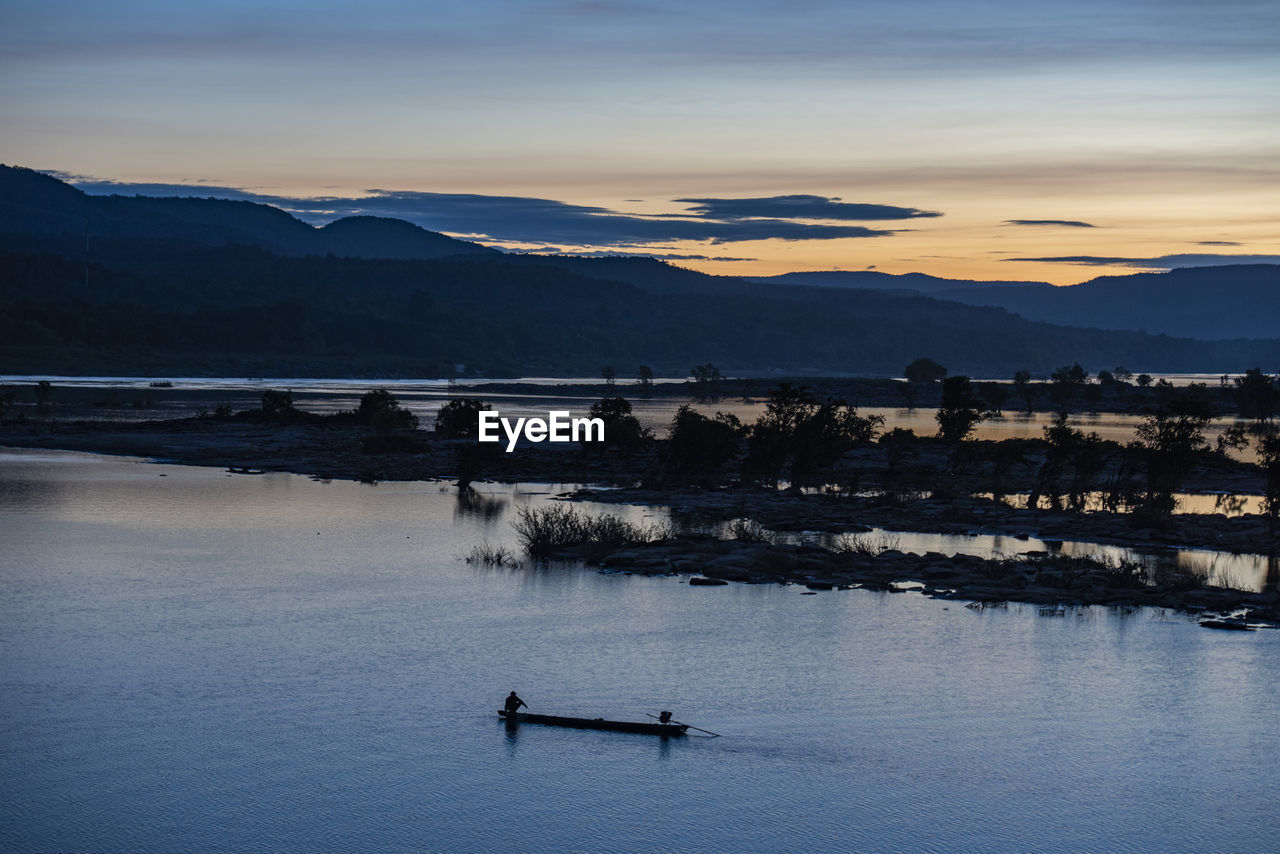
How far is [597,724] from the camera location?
64.5ft

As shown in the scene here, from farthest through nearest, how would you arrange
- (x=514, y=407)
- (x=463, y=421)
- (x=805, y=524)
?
(x=514, y=407), (x=463, y=421), (x=805, y=524)

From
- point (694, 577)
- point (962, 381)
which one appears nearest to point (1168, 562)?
point (694, 577)

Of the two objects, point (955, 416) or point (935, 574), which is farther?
point (955, 416)

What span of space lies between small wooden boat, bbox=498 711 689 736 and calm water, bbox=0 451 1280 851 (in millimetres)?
199

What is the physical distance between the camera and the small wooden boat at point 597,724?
19.4 meters

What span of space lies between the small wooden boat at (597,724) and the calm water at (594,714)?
0.20 meters

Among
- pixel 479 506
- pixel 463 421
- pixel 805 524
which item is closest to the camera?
pixel 805 524

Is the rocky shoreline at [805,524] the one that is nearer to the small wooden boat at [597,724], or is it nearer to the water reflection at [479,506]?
the water reflection at [479,506]

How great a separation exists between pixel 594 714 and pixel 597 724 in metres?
0.93

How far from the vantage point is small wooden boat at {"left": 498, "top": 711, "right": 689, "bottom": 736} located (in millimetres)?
19438

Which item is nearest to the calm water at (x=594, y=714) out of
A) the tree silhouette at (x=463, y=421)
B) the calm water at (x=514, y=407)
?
the tree silhouette at (x=463, y=421)

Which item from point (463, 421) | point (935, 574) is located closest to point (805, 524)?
point (935, 574)

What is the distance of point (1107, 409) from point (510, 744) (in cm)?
11546

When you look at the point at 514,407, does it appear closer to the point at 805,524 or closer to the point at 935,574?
the point at 805,524
